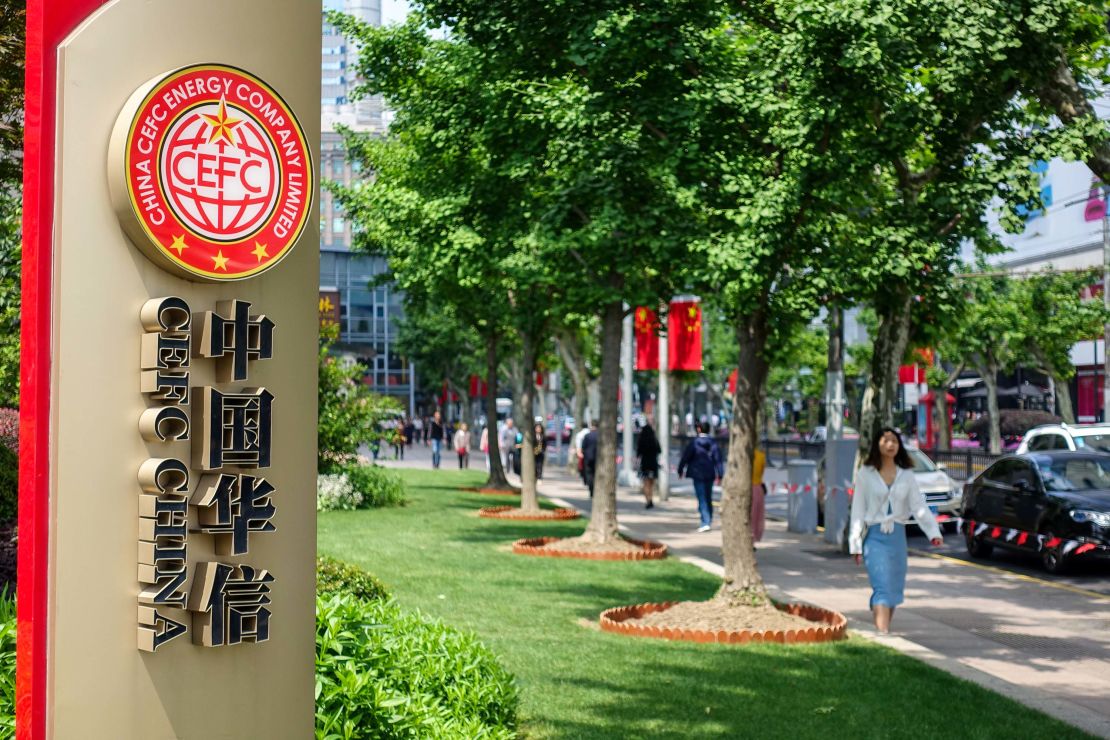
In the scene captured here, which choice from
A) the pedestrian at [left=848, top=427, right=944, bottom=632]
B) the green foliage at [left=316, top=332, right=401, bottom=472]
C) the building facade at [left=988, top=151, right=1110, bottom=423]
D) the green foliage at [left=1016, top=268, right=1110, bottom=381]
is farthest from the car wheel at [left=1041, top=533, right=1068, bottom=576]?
the building facade at [left=988, top=151, right=1110, bottom=423]

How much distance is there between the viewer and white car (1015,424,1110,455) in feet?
72.7

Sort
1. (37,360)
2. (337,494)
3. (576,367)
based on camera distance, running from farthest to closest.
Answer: (576,367) < (337,494) < (37,360)

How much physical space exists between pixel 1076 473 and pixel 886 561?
8121 millimetres

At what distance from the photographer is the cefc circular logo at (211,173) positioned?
396 centimetres

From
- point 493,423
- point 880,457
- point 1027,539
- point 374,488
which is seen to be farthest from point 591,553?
point 493,423

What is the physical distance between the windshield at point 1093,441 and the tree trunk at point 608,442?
26.8 ft

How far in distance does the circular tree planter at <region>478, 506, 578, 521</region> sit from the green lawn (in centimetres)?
803

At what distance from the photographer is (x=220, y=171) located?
→ 410 centimetres

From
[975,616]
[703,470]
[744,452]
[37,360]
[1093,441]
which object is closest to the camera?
[37,360]

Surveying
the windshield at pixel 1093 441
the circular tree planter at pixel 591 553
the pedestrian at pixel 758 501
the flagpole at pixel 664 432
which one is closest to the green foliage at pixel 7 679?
the circular tree planter at pixel 591 553

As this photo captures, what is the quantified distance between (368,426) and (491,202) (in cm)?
1190

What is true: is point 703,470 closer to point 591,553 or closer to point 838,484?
point 838,484

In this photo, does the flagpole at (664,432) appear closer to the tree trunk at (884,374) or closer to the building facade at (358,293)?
the tree trunk at (884,374)

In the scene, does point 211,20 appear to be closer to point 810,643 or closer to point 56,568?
point 56,568
